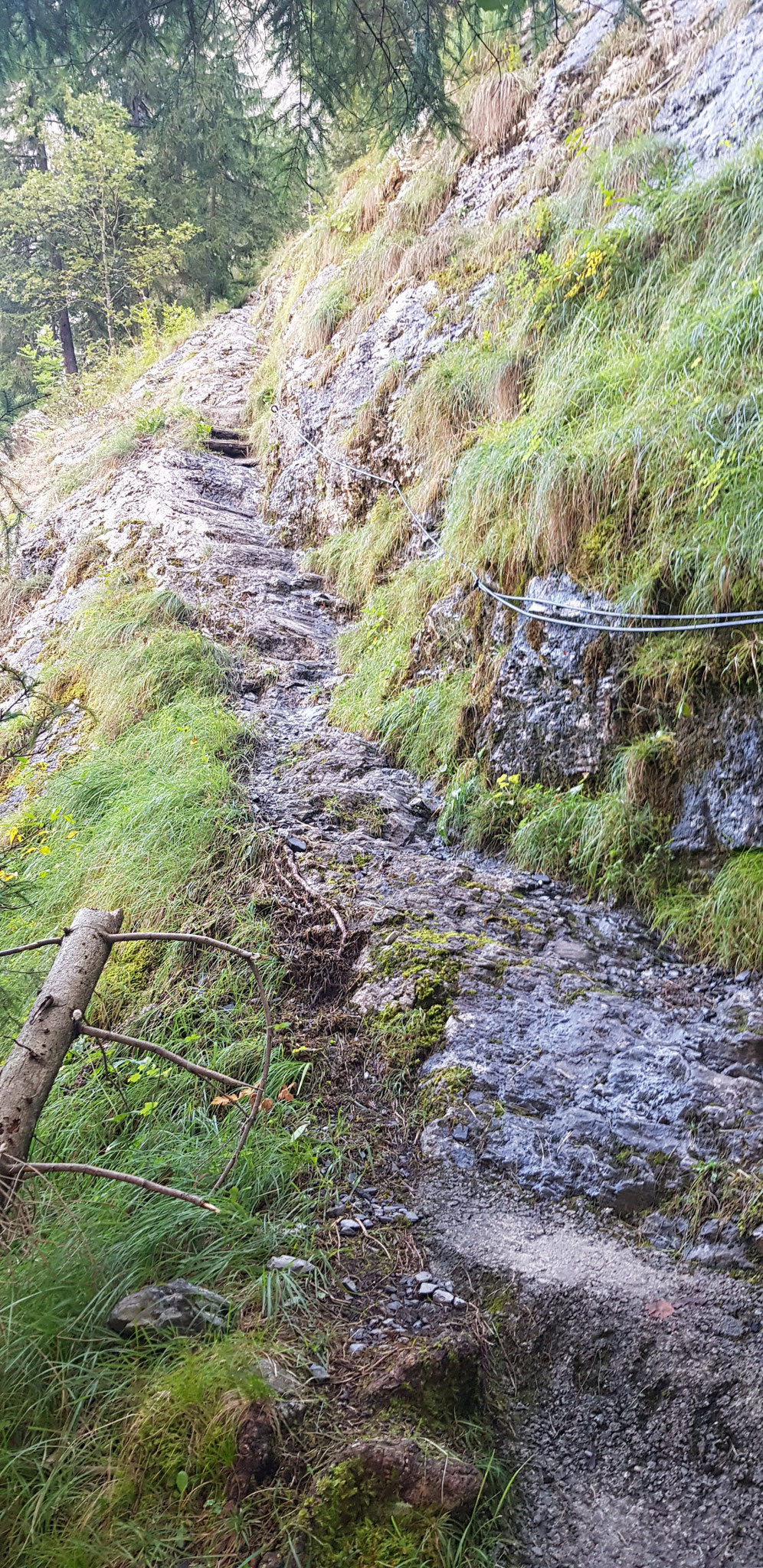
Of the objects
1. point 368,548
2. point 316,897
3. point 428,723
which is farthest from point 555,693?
point 368,548

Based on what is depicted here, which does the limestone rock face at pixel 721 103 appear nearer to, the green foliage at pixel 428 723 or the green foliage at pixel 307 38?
the green foliage at pixel 307 38

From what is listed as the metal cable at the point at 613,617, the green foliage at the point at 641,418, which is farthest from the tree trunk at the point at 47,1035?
the green foliage at the point at 641,418

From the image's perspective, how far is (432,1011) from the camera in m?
2.82

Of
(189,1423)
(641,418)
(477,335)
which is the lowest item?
(189,1423)

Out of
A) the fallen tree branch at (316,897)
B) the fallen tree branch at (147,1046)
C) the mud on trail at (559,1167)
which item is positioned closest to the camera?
the mud on trail at (559,1167)

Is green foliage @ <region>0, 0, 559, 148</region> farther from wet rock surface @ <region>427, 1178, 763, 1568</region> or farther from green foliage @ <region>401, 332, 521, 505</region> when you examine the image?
wet rock surface @ <region>427, 1178, 763, 1568</region>

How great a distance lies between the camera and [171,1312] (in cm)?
174

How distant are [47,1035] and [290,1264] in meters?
0.80

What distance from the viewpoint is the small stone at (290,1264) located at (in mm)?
1944

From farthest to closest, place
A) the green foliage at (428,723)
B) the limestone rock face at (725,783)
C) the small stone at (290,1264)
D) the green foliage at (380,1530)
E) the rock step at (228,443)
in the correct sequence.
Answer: the rock step at (228,443) → the green foliage at (428,723) → the limestone rock face at (725,783) → the small stone at (290,1264) → the green foliage at (380,1530)

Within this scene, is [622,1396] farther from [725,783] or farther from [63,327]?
[63,327]

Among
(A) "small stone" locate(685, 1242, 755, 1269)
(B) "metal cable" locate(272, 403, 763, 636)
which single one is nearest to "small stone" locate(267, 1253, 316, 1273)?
(A) "small stone" locate(685, 1242, 755, 1269)

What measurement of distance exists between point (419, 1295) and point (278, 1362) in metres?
0.40

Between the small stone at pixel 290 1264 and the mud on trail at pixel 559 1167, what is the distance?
9 centimetres
